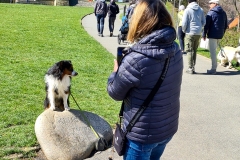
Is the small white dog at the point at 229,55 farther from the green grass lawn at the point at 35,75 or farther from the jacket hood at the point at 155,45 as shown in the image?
the jacket hood at the point at 155,45

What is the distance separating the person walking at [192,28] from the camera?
9344 millimetres

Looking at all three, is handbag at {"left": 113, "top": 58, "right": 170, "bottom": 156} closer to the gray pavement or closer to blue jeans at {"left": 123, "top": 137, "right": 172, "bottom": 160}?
blue jeans at {"left": 123, "top": 137, "right": 172, "bottom": 160}

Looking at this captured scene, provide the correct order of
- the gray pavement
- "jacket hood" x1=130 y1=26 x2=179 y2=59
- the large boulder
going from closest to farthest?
1. "jacket hood" x1=130 y1=26 x2=179 y2=59
2. the large boulder
3. the gray pavement

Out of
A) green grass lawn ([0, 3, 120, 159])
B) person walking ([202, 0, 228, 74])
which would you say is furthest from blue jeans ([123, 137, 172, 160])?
person walking ([202, 0, 228, 74])

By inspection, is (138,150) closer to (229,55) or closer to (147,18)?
(147,18)

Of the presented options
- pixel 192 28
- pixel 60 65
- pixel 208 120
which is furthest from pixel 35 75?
pixel 192 28

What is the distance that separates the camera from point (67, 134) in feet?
15.5

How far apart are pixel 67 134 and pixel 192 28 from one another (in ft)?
19.5

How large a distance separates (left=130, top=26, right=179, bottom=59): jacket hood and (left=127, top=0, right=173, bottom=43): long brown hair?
0.06 meters

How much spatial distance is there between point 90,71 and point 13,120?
4.01 meters

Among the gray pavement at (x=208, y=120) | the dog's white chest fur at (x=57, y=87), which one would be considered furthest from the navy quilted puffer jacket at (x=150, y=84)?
the dog's white chest fur at (x=57, y=87)

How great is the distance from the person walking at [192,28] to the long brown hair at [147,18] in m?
7.07

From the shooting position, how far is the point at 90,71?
9195 mm

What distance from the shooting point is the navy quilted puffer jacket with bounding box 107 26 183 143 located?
241 cm
